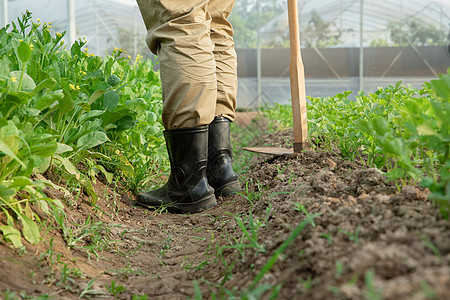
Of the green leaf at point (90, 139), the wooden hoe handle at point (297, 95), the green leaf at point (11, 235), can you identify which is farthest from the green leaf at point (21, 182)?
the wooden hoe handle at point (297, 95)

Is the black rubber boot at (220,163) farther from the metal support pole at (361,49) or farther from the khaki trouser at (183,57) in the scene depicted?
the metal support pole at (361,49)

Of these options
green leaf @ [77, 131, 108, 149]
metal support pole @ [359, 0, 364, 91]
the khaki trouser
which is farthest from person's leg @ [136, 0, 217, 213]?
metal support pole @ [359, 0, 364, 91]

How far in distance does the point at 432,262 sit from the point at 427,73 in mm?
9158

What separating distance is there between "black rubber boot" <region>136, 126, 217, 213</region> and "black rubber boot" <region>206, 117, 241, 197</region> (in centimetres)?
19

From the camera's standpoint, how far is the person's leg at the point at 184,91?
6.05 feet

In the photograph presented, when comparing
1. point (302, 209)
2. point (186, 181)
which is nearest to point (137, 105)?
point (186, 181)

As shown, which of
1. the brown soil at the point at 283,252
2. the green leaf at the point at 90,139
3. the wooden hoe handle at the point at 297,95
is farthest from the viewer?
the wooden hoe handle at the point at 297,95

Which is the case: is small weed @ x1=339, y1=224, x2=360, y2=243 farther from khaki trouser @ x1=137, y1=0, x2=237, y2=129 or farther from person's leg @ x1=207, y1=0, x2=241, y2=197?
person's leg @ x1=207, y1=0, x2=241, y2=197

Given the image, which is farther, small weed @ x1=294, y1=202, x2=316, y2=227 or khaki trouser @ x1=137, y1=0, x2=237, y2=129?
khaki trouser @ x1=137, y1=0, x2=237, y2=129

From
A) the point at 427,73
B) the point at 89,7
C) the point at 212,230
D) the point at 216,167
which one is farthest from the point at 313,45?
the point at 212,230

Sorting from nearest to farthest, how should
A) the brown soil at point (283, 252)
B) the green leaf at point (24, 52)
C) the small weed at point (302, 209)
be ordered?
the brown soil at point (283, 252)
the small weed at point (302, 209)
the green leaf at point (24, 52)

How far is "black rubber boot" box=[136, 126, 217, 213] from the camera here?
1.98m

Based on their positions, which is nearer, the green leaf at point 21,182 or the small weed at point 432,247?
the small weed at point 432,247

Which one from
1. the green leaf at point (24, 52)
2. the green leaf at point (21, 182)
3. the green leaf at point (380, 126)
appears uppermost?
the green leaf at point (24, 52)
